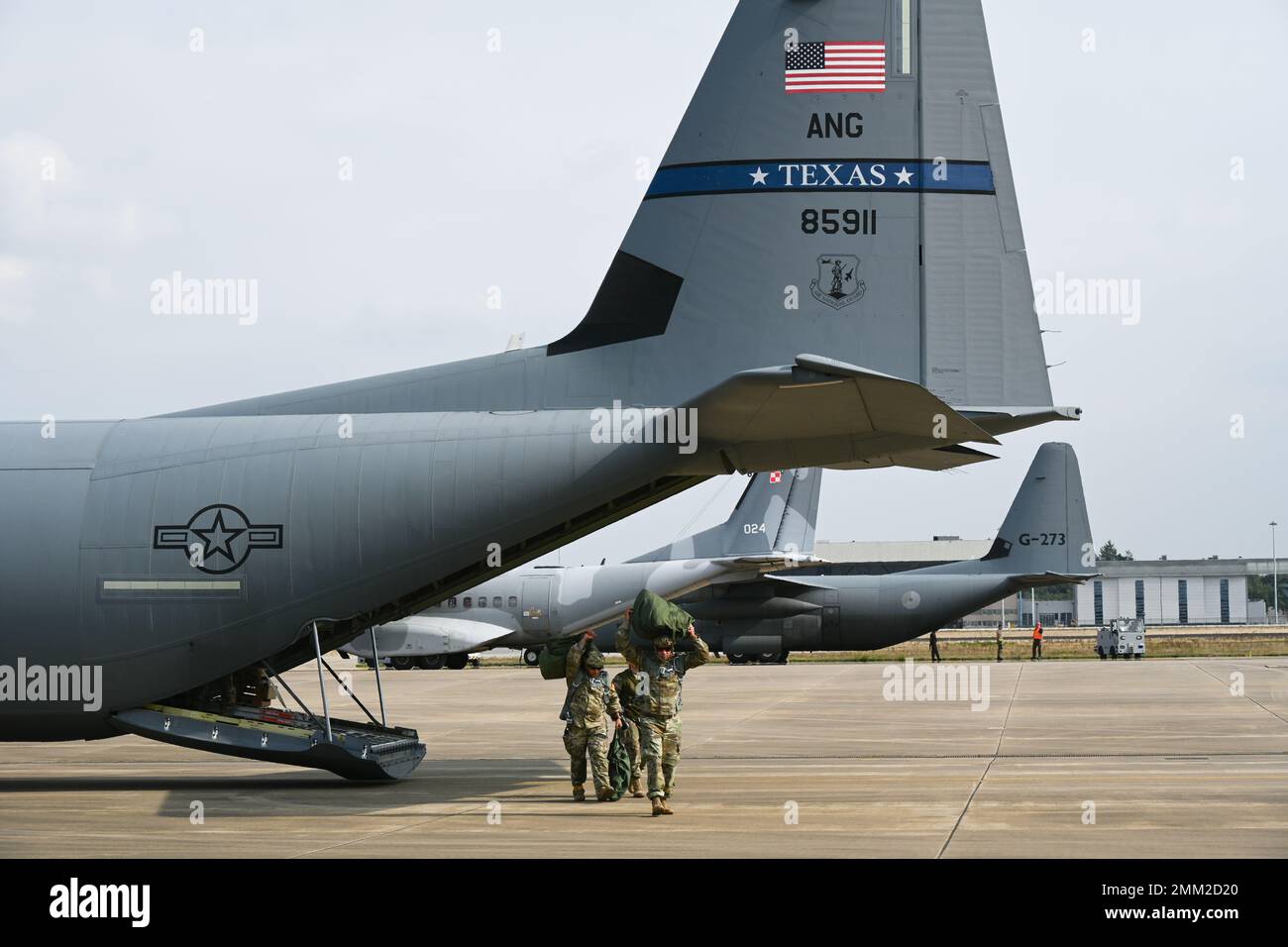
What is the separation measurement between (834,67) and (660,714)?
23.1ft

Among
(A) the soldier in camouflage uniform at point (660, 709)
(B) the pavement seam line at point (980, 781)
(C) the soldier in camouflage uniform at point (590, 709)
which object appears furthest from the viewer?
(C) the soldier in camouflage uniform at point (590, 709)

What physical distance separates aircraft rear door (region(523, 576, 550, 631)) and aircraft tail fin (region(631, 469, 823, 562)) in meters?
3.41

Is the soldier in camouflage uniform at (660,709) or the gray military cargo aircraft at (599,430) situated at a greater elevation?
the gray military cargo aircraft at (599,430)

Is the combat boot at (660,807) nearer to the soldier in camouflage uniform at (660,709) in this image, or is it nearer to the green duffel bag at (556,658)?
the soldier in camouflage uniform at (660,709)

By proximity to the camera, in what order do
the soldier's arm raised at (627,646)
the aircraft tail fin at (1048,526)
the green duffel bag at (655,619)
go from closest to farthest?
the green duffel bag at (655,619) < the soldier's arm raised at (627,646) < the aircraft tail fin at (1048,526)

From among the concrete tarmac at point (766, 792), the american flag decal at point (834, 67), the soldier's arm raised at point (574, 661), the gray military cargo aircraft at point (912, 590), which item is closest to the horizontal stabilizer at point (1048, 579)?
the gray military cargo aircraft at point (912, 590)

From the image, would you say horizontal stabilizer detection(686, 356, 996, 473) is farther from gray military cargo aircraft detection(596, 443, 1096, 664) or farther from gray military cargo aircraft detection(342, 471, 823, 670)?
gray military cargo aircraft detection(596, 443, 1096, 664)

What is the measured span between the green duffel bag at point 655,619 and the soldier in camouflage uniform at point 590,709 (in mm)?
873

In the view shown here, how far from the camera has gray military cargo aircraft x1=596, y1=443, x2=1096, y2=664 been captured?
44.8m

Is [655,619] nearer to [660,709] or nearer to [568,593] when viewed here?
[660,709]

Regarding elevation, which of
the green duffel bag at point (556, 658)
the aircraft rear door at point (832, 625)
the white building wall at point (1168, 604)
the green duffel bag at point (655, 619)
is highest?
Result: the green duffel bag at point (655, 619)

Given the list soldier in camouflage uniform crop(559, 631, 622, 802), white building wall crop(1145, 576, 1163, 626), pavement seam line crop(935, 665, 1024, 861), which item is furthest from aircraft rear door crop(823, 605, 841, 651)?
white building wall crop(1145, 576, 1163, 626)

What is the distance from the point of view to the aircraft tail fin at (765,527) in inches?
1705
